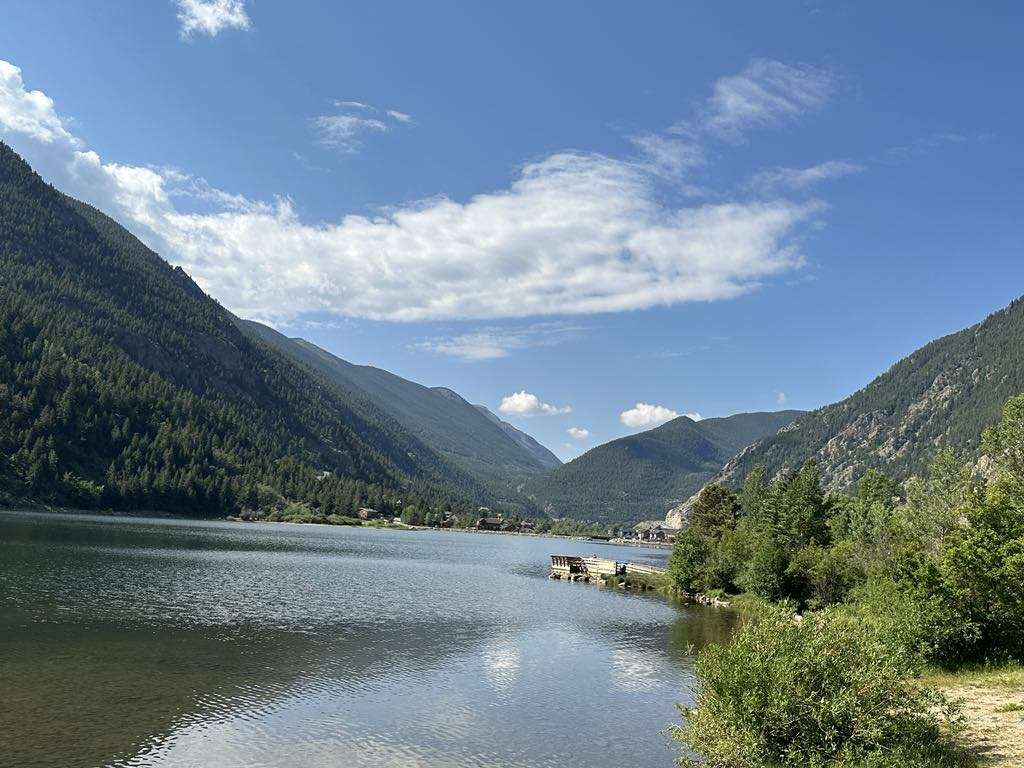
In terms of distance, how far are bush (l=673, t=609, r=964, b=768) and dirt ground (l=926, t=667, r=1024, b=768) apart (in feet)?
4.49

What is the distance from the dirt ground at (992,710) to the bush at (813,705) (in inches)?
53.9

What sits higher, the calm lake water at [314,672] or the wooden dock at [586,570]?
the calm lake water at [314,672]

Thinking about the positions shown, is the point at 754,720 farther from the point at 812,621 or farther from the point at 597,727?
the point at 597,727

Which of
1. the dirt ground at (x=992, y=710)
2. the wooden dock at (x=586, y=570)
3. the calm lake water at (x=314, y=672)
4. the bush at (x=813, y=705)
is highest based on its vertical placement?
the bush at (x=813, y=705)

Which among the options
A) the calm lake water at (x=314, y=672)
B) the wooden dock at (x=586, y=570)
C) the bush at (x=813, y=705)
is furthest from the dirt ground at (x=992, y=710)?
the wooden dock at (x=586, y=570)

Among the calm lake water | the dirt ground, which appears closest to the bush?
the dirt ground

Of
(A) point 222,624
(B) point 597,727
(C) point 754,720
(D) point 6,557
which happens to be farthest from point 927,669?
(D) point 6,557

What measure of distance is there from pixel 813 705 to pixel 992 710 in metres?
12.7

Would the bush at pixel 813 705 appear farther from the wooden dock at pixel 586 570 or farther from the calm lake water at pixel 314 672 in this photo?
the wooden dock at pixel 586 570

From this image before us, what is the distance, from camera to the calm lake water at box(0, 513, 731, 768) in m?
28.8

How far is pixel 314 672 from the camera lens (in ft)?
136

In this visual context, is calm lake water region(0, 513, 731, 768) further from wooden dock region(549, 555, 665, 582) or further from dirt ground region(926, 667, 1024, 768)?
wooden dock region(549, 555, 665, 582)

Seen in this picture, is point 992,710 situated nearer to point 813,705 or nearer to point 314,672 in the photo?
point 813,705

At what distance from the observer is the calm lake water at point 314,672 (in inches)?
1133
